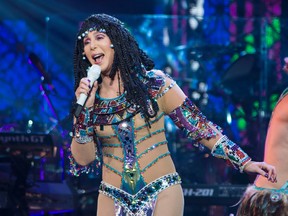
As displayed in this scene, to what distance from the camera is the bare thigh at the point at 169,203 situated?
3469 mm

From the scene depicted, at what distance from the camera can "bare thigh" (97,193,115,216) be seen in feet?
11.6

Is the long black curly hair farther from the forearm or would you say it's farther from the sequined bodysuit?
the forearm

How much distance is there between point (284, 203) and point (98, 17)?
5.46 feet

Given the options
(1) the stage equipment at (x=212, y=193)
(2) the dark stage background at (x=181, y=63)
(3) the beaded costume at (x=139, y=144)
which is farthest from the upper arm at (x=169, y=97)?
(2) the dark stage background at (x=181, y=63)

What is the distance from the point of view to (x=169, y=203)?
137 inches

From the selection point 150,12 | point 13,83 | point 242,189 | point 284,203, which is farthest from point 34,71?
point 284,203

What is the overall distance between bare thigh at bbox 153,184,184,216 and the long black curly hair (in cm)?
41

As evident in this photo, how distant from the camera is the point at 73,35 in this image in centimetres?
764

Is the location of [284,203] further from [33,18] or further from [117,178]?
[33,18]

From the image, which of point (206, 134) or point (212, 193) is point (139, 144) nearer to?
point (206, 134)

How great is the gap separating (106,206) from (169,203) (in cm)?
34

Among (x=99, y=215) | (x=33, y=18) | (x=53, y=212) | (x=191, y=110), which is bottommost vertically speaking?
(x=53, y=212)

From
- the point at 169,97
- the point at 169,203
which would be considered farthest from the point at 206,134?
the point at 169,203

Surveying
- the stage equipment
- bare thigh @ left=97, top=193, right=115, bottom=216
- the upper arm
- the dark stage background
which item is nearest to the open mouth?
the upper arm
